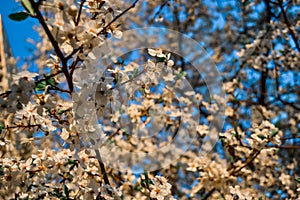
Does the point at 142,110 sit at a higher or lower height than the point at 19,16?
higher

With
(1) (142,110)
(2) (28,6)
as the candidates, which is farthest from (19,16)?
(1) (142,110)

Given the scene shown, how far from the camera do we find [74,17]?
4.23 ft

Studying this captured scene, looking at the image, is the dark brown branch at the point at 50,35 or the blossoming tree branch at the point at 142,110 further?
the blossoming tree branch at the point at 142,110

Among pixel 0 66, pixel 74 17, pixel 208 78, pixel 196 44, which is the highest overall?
pixel 196 44

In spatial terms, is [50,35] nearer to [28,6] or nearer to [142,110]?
[28,6]

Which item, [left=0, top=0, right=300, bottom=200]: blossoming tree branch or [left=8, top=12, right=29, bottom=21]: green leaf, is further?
[left=0, top=0, right=300, bottom=200]: blossoming tree branch

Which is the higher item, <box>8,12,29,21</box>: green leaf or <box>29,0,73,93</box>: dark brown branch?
<box>8,12,29,21</box>: green leaf

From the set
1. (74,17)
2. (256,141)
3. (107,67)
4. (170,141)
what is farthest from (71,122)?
(170,141)

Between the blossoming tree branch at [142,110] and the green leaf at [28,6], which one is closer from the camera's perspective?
the green leaf at [28,6]

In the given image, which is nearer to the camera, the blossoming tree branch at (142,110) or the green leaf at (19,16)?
the green leaf at (19,16)

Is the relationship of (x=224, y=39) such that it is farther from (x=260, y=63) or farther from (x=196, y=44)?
(x=260, y=63)

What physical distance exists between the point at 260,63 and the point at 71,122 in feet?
8.84

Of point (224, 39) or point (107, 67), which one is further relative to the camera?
point (224, 39)

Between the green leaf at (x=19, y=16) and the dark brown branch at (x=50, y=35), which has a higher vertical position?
the green leaf at (x=19, y=16)
